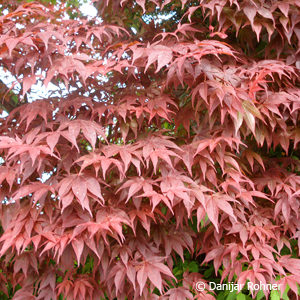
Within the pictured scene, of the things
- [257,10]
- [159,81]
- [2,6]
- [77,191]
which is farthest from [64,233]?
[2,6]

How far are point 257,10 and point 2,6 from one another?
2.94 m

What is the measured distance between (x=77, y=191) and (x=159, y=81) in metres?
0.83

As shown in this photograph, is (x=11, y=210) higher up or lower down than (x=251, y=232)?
higher up

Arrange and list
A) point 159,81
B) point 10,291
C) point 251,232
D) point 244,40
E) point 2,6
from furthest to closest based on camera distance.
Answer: point 2,6 < point 10,291 < point 244,40 < point 159,81 < point 251,232

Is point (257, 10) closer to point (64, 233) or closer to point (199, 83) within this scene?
point (199, 83)

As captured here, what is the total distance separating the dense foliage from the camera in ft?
4.75

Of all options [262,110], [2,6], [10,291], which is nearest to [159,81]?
[262,110]

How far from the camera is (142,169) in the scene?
5.53 feet

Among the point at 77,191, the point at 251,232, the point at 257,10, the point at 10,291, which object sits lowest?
the point at 10,291

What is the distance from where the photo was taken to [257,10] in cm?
173

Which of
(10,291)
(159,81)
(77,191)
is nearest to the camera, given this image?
(77,191)

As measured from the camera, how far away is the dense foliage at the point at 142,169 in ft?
4.75

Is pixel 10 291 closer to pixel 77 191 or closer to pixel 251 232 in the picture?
pixel 77 191

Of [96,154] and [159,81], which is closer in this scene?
[96,154]
